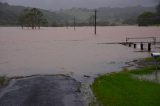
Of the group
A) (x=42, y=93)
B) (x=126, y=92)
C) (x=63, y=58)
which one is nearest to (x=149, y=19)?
(x=63, y=58)

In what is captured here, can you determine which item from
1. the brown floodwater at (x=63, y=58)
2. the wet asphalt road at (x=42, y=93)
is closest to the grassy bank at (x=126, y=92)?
the wet asphalt road at (x=42, y=93)

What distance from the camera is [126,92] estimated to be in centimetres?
1311

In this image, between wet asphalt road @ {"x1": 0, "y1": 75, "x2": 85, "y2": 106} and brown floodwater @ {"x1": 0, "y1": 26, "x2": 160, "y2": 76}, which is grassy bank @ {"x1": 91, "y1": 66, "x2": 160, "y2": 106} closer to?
wet asphalt road @ {"x1": 0, "y1": 75, "x2": 85, "y2": 106}

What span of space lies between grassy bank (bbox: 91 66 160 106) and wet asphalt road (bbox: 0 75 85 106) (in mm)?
816

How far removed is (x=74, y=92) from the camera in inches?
549

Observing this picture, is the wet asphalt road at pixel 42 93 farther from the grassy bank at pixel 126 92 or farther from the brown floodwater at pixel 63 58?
the brown floodwater at pixel 63 58

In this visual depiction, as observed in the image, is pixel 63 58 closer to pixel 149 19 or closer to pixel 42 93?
pixel 42 93

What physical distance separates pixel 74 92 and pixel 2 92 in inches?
109

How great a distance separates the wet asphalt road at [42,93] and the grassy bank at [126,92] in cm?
82

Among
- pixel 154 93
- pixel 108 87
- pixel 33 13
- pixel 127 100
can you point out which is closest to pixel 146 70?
pixel 108 87

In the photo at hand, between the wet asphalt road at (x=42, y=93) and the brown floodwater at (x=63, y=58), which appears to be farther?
the brown floodwater at (x=63, y=58)

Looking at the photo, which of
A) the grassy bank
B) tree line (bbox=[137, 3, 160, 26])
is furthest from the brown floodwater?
tree line (bbox=[137, 3, 160, 26])

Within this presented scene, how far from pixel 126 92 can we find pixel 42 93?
3076 mm

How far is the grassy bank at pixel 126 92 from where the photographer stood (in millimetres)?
11483
